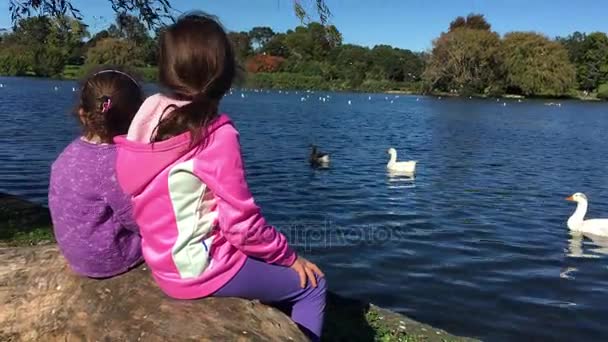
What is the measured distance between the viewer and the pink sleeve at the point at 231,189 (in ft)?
8.82

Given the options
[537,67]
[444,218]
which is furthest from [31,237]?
[537,67]

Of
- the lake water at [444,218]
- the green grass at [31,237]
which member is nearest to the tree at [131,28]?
the green grass at [31,237]

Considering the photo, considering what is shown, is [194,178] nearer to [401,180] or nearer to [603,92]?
[401,180]

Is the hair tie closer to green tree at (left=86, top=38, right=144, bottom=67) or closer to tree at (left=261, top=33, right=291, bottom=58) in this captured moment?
green tree at (left=86, top=38, right=144, bottom=67)

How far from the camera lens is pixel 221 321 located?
9.23 ft

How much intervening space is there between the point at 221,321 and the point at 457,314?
5360mm

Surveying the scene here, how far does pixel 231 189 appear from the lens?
2.69 metres

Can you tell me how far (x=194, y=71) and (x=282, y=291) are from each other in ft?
3.79

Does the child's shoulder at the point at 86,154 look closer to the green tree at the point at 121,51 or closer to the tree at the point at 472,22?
the green tree at the point at 121,51

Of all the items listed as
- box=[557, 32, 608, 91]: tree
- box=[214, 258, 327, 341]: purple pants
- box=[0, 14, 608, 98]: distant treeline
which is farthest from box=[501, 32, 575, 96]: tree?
box=[214, 258, 327, 341]: purple pants

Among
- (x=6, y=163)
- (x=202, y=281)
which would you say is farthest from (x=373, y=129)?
(x=202, y=281)

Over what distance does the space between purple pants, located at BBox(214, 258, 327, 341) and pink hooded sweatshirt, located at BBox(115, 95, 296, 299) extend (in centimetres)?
6

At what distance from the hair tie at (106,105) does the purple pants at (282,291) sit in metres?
1.12

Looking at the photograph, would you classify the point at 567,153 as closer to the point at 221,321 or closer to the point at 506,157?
the point at 506,157
